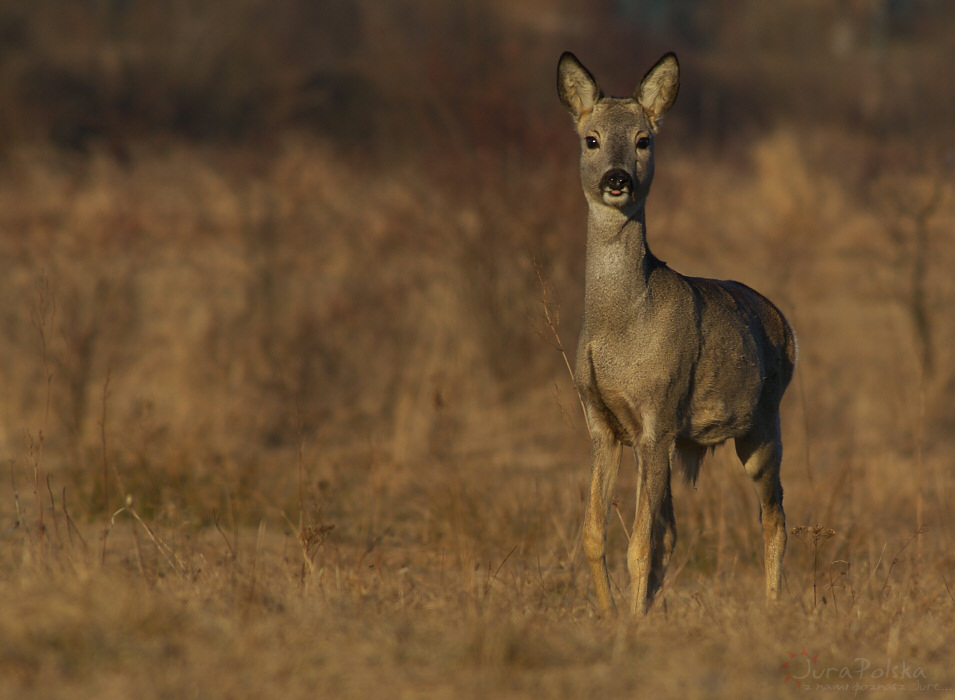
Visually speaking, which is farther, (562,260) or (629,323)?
(562,260)

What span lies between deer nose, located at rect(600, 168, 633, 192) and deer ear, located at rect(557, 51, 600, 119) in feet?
2.20

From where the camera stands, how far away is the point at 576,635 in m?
4.50

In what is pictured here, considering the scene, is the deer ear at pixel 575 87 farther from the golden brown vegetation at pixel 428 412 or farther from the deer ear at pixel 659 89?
the golden brown vegetation at pixel 428 412

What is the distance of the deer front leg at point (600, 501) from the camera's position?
5449mm

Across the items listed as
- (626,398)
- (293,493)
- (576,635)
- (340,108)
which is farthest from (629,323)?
(340,108)

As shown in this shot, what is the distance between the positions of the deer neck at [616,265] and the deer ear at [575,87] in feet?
1.99

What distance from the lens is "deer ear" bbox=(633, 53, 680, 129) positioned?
225 inches

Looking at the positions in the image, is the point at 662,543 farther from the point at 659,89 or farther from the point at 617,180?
the point at 659,89

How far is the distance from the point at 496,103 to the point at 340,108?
19.4 metres

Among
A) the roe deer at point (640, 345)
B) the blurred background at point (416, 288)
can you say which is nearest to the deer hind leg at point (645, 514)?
the roe deer at point (640, 345)

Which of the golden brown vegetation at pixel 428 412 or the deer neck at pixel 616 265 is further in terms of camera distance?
the deer neck at pixel 616 265

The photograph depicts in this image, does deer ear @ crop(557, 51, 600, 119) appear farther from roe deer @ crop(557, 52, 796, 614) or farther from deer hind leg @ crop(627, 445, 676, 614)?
deer hind leg @ crop(627, 445, 676, 614)

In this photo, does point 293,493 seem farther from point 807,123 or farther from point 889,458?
point 807,123

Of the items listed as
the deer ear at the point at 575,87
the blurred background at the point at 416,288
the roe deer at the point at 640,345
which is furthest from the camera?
the blurred background at the point at 416,288
